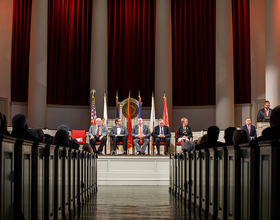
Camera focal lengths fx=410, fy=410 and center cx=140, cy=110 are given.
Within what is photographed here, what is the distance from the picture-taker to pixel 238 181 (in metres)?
3.13

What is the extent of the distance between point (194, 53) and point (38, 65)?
18.3ft

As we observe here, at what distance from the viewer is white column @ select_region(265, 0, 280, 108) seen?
1184cm

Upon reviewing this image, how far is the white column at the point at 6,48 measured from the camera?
44.6ft

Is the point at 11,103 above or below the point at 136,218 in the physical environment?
above

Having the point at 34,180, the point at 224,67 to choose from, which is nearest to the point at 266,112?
the point at 224,67

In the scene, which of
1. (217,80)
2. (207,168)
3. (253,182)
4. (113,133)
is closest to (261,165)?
(253,182)

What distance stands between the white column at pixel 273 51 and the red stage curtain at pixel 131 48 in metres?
4.49

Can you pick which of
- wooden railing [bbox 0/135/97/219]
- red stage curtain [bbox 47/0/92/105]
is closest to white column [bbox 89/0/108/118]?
red stage curtain [bbox 47/0/92/105]

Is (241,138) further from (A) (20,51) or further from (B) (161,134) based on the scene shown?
(A) (20,51)

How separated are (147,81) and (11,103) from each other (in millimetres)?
4856

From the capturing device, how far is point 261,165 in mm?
2596

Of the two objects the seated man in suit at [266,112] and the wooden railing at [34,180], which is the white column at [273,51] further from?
the wooden railing at [34,180]

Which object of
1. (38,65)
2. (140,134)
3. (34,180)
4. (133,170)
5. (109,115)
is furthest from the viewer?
(109,115)

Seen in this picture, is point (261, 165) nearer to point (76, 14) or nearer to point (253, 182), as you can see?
point (253, 182)
